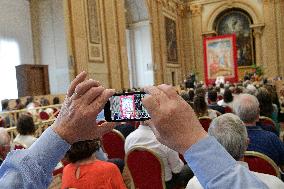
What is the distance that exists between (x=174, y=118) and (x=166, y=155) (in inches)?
120

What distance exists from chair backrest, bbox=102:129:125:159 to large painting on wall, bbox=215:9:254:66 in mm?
20945

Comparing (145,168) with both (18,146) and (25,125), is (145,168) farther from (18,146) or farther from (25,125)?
(25,125)

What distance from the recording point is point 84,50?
13.7 metres

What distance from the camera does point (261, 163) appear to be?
258 cm

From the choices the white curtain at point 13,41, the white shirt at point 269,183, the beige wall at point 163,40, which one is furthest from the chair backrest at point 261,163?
the beige wall at point 163,40

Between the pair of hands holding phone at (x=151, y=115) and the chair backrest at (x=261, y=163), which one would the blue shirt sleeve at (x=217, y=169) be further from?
the chair backrest at (x=261, y=163)

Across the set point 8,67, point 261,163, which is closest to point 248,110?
point 261,163

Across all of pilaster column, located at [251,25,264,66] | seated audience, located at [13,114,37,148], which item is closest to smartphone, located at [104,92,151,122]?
seated audience, located at [13,114,37,148]

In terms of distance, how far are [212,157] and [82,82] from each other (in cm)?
37

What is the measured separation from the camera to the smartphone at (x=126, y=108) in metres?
1.02

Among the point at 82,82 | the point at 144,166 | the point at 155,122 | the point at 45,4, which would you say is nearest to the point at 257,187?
the point at 155,122

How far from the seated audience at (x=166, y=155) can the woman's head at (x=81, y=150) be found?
1.10 meters

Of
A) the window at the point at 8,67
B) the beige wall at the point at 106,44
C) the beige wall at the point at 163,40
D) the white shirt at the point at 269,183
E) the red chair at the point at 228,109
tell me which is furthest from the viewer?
the beige wall at the point at 163,40

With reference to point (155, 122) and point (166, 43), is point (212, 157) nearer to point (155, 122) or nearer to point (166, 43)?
point (155, 122)
